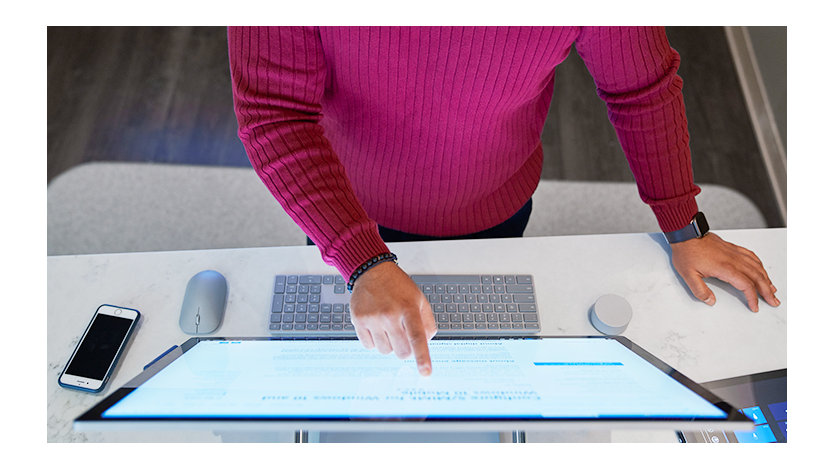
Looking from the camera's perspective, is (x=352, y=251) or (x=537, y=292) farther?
(x=537, y=292)

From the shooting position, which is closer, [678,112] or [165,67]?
[678,112]

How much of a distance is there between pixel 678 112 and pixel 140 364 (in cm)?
104

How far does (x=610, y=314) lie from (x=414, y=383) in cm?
43

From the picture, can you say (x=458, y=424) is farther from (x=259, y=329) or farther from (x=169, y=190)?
(x=169, y=190)

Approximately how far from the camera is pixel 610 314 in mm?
896

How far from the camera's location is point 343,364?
2.27 ft

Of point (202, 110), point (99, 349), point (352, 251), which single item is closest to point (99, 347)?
point (99, 349)

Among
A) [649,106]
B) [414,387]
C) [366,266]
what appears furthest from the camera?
[649,106]

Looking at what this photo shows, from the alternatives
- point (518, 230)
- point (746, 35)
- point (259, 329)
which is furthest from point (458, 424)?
point (746, 35)

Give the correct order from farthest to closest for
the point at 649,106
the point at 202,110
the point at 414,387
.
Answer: the point at 202,110 < the point at 649,106 < the point at 414,387

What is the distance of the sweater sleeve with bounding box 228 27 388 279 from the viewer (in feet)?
2.39

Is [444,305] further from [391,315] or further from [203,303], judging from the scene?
[203,303]
